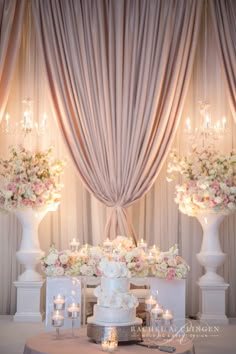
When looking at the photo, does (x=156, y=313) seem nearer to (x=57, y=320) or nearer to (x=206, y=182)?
(x=57, y=320)

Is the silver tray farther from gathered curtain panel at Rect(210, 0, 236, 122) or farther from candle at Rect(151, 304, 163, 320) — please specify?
gathered curtain panel at Rect(210, 0, 236, 122)

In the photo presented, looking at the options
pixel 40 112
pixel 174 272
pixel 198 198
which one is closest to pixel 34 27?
pixel 40 112

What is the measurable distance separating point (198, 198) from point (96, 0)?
8.74 ft

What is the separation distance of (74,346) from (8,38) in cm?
420

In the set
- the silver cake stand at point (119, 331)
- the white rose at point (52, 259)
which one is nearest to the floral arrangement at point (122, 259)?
the white rose at point (52, 259)

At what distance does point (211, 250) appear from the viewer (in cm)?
695

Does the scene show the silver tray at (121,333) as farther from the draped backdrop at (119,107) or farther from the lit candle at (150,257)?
the draped backdrop at (119,107)

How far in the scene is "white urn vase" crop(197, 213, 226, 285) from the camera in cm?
690

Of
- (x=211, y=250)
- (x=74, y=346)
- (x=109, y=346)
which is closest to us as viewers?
(x=109, y=346)

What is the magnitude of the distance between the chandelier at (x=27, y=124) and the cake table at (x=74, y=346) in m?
3.09

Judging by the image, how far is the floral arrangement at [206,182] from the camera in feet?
22.0

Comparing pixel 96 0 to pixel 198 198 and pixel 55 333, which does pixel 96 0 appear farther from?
pixel 55 333

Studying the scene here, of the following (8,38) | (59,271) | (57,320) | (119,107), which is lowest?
(57,320)

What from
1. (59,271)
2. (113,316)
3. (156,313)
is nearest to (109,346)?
(113,316)
